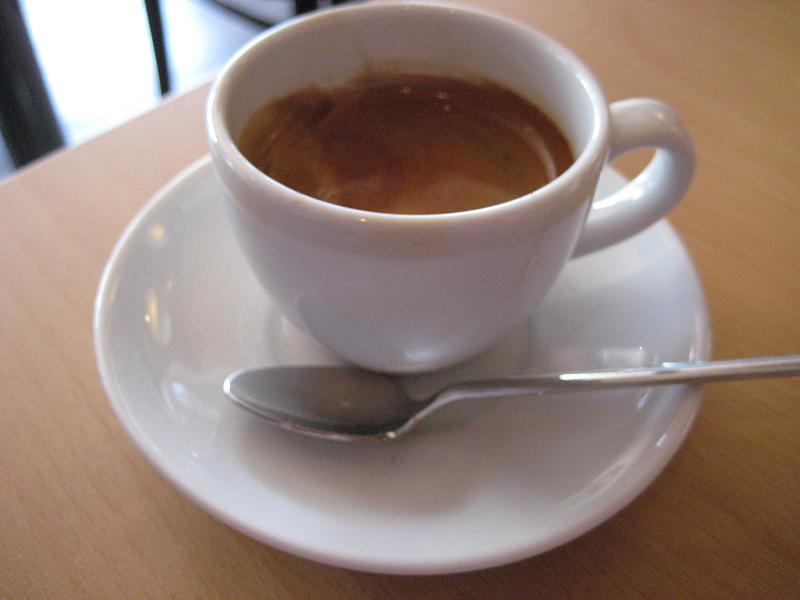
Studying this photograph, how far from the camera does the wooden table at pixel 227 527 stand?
1.62ft

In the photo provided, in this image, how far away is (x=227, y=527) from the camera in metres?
0.52

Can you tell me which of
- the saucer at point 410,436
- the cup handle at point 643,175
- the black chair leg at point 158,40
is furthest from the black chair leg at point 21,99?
the cup handle at point 643,175

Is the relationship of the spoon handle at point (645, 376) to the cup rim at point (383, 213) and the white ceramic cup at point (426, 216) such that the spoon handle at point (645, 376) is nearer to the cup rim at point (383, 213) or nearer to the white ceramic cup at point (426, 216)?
the white ceramic cup at point (426, 216)

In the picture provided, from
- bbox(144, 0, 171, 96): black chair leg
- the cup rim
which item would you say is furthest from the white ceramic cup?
bbox(144, 0, 171, 96): black chair leg

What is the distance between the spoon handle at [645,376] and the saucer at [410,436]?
2 cm

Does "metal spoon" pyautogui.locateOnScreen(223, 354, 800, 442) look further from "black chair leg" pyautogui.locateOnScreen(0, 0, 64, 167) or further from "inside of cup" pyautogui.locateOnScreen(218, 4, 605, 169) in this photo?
"black chair leg" pyautogui.locateOnScreen(0, 0, 64, 167)

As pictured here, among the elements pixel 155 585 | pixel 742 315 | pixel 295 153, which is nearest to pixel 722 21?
pixel 742 315

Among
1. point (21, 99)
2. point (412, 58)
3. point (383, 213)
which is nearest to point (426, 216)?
point (383, 213)

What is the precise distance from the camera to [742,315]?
70cm

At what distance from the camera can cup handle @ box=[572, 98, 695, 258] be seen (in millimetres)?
561

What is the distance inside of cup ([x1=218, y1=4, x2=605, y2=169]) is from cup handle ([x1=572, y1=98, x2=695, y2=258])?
29mm

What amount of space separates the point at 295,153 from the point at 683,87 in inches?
23.7

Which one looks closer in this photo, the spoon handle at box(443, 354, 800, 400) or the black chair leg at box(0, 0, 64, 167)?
the spoon handle at box(443, 354, 800, 400)

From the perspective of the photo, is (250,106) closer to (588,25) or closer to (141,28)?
(588,25)
